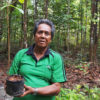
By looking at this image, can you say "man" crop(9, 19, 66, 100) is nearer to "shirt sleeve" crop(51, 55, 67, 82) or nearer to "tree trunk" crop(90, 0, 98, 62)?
"shirt sleeve" crop(51, 55, 67, 82)

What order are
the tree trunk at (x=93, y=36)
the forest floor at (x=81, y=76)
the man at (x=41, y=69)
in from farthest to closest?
1. the tree trunk at (x=93, y=36)
2. the forest floor at (x=81, y=76)
3. the man at (x=41, y=69)

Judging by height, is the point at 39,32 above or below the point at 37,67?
above

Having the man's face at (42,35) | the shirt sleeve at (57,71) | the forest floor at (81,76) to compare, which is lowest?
the forest floor at (81,76)

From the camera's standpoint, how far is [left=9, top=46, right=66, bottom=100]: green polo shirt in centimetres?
160

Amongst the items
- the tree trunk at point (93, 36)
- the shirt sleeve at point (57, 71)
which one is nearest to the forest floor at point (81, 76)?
the tree trunk at point (93, 36)

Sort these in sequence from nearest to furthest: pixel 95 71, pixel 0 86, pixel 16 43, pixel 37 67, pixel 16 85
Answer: pixel 16 85 → pixel 37 67 → pixel 0 86 → pixel 95 71 → pixel 16 43

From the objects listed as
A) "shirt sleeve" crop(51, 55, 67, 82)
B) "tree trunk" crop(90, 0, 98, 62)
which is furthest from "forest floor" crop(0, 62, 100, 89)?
"shirt sleeve" crop(51, 55, 67, 82)

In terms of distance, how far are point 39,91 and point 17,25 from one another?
1036 cm

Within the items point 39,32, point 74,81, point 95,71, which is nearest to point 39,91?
point 39,32

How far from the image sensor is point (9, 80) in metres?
1.48

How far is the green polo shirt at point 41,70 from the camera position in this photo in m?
1.60

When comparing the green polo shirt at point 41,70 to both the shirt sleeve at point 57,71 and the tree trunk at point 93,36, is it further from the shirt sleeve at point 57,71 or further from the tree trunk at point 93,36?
the tree trunk at point 93,36

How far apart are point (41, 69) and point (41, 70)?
11 millimetres

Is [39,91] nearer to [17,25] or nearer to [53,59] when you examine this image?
[53,59]
